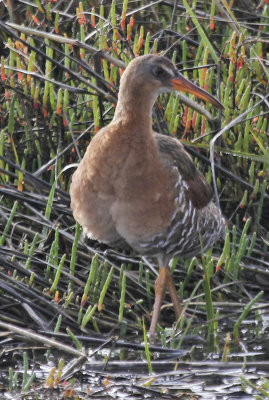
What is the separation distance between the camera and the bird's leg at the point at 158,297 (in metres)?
5.14

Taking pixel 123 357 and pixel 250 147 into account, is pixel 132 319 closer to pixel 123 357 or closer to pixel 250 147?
pixel 123 357

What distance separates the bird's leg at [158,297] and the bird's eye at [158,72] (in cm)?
106

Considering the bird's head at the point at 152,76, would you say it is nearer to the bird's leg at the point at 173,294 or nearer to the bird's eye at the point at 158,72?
the bird's eye at the point at 158,72

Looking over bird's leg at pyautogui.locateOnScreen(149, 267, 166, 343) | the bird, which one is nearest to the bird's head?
the bird

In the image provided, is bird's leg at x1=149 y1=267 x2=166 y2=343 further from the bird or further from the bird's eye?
the bird's eye

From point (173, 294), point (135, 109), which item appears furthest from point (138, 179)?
point (173, 294)

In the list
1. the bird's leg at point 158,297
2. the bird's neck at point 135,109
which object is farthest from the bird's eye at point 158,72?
the bird's leg at point 158,297

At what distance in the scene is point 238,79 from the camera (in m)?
6.26

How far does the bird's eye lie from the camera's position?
5035 mm

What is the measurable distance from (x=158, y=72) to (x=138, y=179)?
57 cm

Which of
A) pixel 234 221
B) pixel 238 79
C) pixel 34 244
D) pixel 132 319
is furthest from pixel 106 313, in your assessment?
pixel 238 79

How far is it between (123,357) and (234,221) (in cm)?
176

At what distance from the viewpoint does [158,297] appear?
5297 millimetres

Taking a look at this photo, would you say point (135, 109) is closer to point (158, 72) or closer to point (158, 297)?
point (158, 72)
